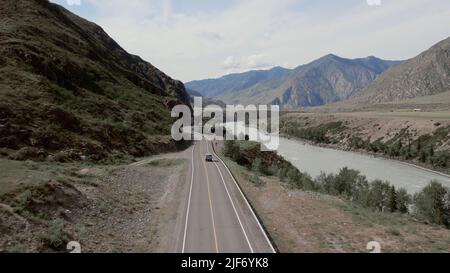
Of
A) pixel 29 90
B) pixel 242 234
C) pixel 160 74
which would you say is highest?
pixel 160 74

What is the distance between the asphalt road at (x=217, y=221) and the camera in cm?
2461

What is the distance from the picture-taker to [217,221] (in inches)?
1171

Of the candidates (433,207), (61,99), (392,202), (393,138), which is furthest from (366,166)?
(61,99)

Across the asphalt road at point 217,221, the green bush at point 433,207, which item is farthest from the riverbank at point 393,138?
the asphalt road at point 217,221

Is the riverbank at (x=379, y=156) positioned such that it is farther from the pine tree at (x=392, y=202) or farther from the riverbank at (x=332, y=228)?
the riverbank at (x=332, y=228)

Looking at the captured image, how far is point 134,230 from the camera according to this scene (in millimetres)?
27641

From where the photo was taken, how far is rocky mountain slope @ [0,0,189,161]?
4644 centimetres

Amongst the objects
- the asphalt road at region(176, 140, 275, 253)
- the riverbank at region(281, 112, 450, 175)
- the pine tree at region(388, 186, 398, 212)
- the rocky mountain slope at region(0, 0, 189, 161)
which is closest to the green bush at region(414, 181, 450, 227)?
the pine tree at region(388, 186, 398, 212)

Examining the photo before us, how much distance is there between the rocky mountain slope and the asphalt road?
17.7m

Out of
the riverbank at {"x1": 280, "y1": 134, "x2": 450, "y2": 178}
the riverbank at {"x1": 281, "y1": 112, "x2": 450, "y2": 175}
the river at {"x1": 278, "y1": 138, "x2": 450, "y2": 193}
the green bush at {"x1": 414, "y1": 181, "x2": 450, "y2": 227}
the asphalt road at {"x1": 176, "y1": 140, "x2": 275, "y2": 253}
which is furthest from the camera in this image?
the riverbank at {"x1": 281, "y1": 112, "x2": 450, "y2": 175}

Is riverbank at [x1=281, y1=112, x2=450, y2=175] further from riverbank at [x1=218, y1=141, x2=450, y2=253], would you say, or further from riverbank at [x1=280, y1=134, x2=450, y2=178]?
riverbank at [x1=218, y1=141, x2=450, y2=253]

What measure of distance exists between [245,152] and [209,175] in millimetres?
27324
